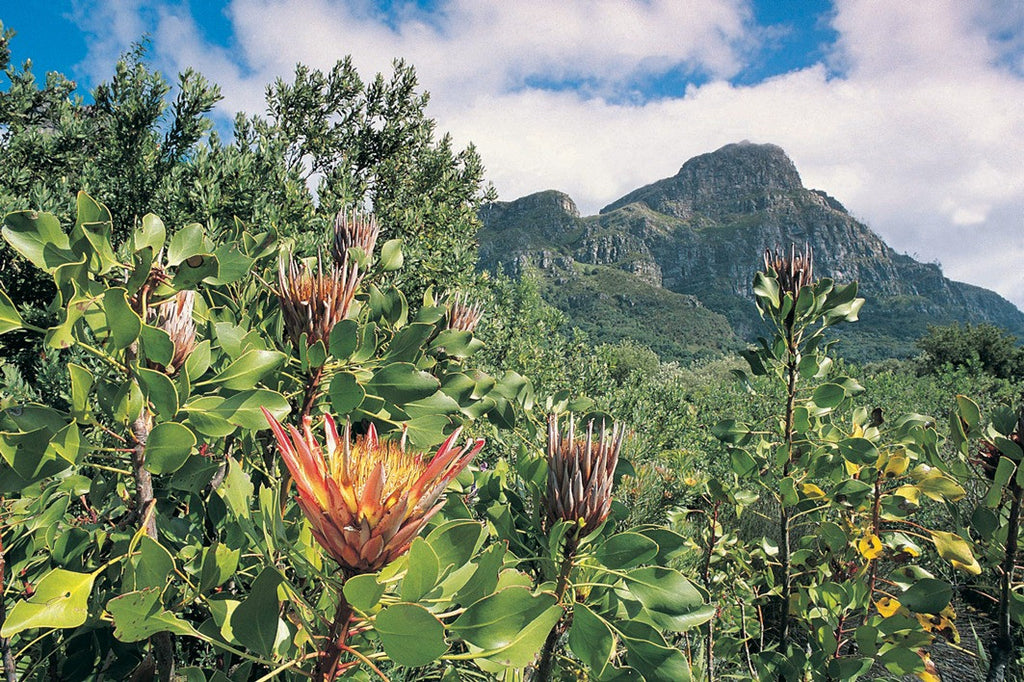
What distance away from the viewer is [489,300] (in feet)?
19.5

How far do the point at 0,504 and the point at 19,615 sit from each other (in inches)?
22.6

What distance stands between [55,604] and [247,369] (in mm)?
349

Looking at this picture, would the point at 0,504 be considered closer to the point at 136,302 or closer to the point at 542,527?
the point at 136,302

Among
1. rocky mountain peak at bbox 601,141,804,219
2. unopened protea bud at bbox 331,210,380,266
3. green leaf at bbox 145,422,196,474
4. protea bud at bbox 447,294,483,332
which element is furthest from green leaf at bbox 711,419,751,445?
rocky mountain peak at bbox 601,141,804,219

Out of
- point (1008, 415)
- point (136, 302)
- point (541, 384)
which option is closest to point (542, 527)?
point (136, 302)

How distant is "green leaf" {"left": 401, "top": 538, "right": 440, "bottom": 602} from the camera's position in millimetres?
519

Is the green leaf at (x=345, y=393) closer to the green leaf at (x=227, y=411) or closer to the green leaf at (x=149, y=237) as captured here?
the green leaf at (x=227, y=411)

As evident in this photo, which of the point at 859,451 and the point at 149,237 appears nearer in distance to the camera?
the point at 149,237

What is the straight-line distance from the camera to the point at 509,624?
1.92ft

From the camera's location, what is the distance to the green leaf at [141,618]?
0.53 m

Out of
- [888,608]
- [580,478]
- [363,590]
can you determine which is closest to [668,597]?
[580,478]

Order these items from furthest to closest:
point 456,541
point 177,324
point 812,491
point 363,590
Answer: point 812,491 < point 177,324 < point 456,541 < point 363,590

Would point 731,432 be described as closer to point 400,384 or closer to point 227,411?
point 400,384

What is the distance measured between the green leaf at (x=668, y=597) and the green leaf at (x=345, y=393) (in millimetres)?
490
